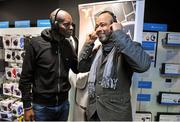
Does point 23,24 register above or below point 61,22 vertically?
above

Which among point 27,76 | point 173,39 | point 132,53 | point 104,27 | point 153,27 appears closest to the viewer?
point 132,53

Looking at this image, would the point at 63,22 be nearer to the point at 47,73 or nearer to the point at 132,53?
the point at 47,73

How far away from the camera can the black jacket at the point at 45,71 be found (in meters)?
1.75

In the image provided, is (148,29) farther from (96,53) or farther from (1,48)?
(1,48)

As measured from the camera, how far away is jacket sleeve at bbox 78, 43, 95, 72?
188 cm

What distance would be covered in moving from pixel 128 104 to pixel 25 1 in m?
3.03

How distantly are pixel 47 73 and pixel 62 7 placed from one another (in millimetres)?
1673

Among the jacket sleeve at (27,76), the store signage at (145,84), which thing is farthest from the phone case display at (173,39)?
the jacket sleeve at (27,76)

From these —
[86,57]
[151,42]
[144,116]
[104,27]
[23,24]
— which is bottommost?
[144,116]

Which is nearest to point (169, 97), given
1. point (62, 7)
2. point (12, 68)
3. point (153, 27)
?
point (153, 27)

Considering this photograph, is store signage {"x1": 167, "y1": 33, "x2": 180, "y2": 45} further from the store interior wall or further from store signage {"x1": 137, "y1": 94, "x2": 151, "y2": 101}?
store signage {"x1": 137, "y1": 94, "x2": 151, "y2": 101}

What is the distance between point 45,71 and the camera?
5.86 feet

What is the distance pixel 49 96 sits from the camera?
1.83m

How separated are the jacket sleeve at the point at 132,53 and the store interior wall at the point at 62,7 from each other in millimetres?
1576
